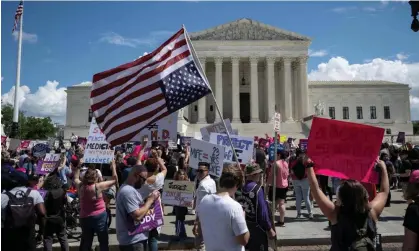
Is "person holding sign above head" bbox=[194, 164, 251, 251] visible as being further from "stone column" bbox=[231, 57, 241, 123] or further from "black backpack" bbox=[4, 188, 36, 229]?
"stone column" bbox=[231, 57, 241, 123]

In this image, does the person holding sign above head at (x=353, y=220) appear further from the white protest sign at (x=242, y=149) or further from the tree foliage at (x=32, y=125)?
the tree foliage at (x=32, y=125)

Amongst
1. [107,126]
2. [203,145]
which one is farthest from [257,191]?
[203,145]

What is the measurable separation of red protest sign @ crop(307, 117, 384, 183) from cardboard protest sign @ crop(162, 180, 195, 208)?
4.37 m

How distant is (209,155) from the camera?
816 cm

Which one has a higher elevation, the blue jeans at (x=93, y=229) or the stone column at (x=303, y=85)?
the stone column at (x=303, y=85)

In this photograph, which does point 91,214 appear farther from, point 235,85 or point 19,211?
point 235,85

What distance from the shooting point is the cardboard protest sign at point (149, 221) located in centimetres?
471

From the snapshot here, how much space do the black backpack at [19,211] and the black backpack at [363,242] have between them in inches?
150

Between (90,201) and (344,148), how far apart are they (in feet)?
12.9

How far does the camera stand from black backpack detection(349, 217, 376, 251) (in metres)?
3.29

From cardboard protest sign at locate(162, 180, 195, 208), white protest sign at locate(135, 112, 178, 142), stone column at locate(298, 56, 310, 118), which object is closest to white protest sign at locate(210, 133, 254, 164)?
cardboard protest sign at locate(162, 180, 195, 208)

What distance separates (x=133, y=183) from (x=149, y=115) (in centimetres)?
175

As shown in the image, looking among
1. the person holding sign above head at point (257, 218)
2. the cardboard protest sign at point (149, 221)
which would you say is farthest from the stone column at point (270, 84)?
the person holding sign above head at point (257, 218)

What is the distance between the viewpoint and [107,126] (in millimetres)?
6379
